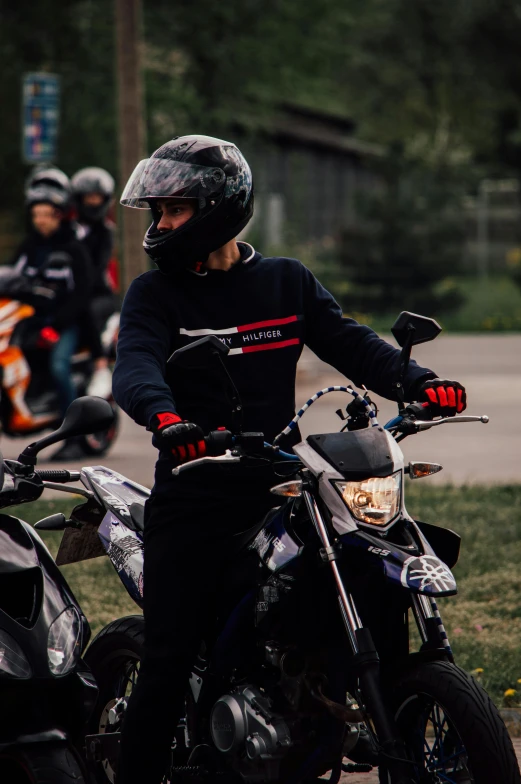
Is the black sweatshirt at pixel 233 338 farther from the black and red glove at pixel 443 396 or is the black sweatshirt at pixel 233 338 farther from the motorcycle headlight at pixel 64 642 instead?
the motorcycle headlight at pixel 64 642

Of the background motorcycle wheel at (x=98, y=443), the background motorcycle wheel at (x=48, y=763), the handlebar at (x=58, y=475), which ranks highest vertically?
the handlebar at (x=58, y=475)

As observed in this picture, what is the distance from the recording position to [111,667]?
4.35 meters

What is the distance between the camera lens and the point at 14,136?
80.0 ft

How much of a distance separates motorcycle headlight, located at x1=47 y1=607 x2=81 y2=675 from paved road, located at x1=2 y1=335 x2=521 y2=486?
6.62 metres

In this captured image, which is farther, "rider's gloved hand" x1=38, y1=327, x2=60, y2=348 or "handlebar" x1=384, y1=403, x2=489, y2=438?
"rider's gloved hand" x1=38, y1=327, x2=60, y2=348

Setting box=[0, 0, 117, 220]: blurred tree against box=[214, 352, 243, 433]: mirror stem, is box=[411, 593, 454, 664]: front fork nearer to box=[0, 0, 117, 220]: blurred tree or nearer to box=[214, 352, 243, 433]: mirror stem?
box=[214, 352, 243, 433]: mirror stem

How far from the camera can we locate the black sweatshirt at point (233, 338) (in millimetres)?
3906

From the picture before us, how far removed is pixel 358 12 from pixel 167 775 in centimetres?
4235

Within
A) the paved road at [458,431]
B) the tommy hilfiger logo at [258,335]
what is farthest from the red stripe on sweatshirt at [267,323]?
the paved road at [458,431]

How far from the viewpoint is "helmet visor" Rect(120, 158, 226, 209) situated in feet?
12.9

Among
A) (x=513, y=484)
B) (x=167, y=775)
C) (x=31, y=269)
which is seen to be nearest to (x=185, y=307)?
(x=167, y=775)

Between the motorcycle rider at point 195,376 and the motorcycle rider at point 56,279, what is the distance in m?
7.57

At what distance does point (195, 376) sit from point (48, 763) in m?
1.06

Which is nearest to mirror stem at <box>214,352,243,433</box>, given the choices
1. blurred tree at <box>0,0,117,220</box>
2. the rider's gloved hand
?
the rider's gloved hand
